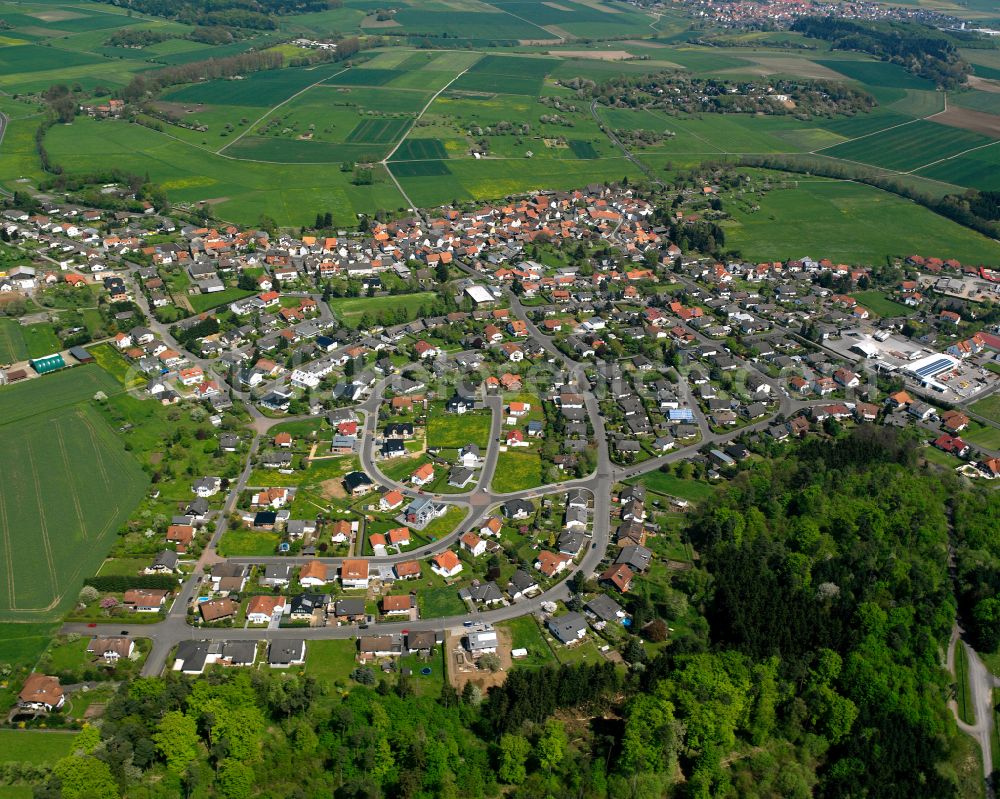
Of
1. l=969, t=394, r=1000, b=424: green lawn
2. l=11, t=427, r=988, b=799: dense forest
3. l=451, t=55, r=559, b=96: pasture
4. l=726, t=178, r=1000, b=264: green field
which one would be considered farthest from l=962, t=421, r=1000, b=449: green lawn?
l=451, t=55, r=559, b=96: pasture

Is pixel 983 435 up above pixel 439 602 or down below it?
above

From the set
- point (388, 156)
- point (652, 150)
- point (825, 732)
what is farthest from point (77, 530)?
point (652, 150)

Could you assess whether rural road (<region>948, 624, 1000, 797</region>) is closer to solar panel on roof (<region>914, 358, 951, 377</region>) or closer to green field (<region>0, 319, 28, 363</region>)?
solar panel on roof (<region>914, 358, 951, 377</region>)

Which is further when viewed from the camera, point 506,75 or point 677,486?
point 506,75

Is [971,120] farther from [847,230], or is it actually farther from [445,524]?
[445,524]

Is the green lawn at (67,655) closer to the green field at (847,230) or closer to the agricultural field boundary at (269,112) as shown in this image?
the green field at (847,230)

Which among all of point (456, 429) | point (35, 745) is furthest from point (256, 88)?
point (35, 745)

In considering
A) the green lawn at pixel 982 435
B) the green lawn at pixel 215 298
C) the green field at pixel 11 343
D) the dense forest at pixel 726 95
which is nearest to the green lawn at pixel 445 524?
the green lawn at pixel 215 298
